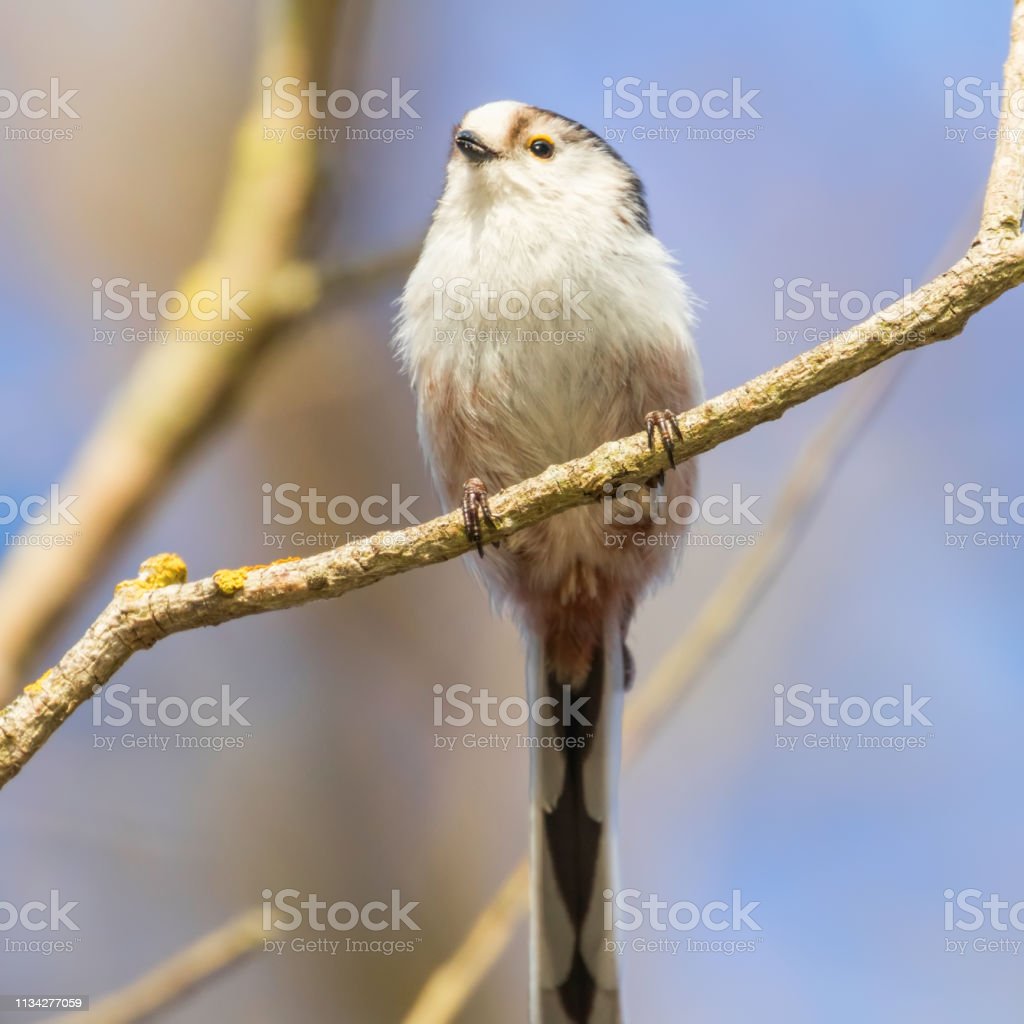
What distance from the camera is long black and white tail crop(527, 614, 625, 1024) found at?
3.10 m

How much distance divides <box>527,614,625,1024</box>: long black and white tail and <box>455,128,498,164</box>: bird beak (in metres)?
A: 1.44

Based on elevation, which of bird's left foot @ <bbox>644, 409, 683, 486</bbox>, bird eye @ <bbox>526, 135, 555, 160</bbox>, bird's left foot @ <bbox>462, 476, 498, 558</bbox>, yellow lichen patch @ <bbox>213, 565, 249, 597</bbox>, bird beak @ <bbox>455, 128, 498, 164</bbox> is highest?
bird eye @ <bbox>526, 135, 555, 160</bbox>

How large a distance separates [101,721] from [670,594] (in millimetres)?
2536

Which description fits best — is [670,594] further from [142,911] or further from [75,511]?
[75,511]

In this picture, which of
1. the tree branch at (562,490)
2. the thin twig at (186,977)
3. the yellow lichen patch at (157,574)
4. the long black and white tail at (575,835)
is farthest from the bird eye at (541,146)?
the thin twig at (186,977)

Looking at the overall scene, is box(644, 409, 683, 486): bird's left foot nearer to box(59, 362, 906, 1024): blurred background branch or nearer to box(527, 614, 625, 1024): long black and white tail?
box(59, 362, 906, 1024): blurred background branch

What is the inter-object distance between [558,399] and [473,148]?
0.80 meters

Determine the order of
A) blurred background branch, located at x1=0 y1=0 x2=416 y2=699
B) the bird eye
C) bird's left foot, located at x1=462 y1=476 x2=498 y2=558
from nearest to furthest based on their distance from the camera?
bird's left foot, located at x1=462 y1=476 x2=498 y2=558 < blurred background branch, located at x1=0 y1=0 x2=416 y2=699 < the bird eye

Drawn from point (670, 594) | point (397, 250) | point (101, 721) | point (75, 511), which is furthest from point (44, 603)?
point (670, 594)

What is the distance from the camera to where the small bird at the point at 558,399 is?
3338mm

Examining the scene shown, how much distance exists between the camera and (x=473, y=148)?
3.51 m

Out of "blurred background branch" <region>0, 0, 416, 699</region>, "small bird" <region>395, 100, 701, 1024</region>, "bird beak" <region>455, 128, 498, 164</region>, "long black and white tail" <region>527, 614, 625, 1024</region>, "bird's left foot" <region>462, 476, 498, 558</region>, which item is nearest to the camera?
"bird's left foot" <region>462, 476, 498, 558</region>

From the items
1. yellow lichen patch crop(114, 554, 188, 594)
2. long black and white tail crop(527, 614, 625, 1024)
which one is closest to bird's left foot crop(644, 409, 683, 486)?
yellow lichen patch crop(114, 554, 188, 594)

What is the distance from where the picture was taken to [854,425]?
300 centimetres
